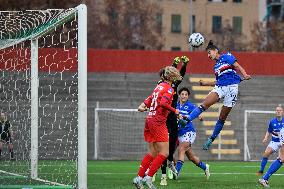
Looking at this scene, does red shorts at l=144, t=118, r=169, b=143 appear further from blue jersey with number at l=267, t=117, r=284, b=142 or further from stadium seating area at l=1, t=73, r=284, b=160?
stadium seating area at l=1, t=73, r=284, b=160

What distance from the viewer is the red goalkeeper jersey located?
1548 cm

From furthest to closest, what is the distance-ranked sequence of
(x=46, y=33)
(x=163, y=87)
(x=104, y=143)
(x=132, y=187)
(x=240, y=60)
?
(x=240, y=60), (x=104, y=143), (x=46, y=33), (x=132, y=187), (x=163, y=87)

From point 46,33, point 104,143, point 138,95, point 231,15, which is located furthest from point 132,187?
point 231,15

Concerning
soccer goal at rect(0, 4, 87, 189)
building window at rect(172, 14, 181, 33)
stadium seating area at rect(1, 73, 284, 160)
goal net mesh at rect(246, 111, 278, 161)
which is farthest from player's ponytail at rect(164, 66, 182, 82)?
building window at rect(172, 14, 181, 33)

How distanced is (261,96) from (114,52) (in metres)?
6.92

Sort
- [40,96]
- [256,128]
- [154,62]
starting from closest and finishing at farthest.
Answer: [40,96] → [256,128] → [154,62]

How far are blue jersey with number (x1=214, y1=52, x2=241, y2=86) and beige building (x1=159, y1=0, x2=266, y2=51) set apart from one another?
58759 millimetres

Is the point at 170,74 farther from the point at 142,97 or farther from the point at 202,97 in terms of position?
the point at 142,97

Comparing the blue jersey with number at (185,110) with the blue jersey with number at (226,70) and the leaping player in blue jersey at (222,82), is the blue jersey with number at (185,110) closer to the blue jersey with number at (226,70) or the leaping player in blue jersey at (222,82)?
the leaping player in blue jersey at (222,82)

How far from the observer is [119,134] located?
113 ft

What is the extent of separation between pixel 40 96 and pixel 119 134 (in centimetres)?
918

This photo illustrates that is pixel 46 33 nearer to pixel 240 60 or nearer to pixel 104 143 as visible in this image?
pixel 104 143

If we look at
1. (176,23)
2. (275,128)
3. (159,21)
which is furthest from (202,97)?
(176,23)

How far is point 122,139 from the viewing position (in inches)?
1356
